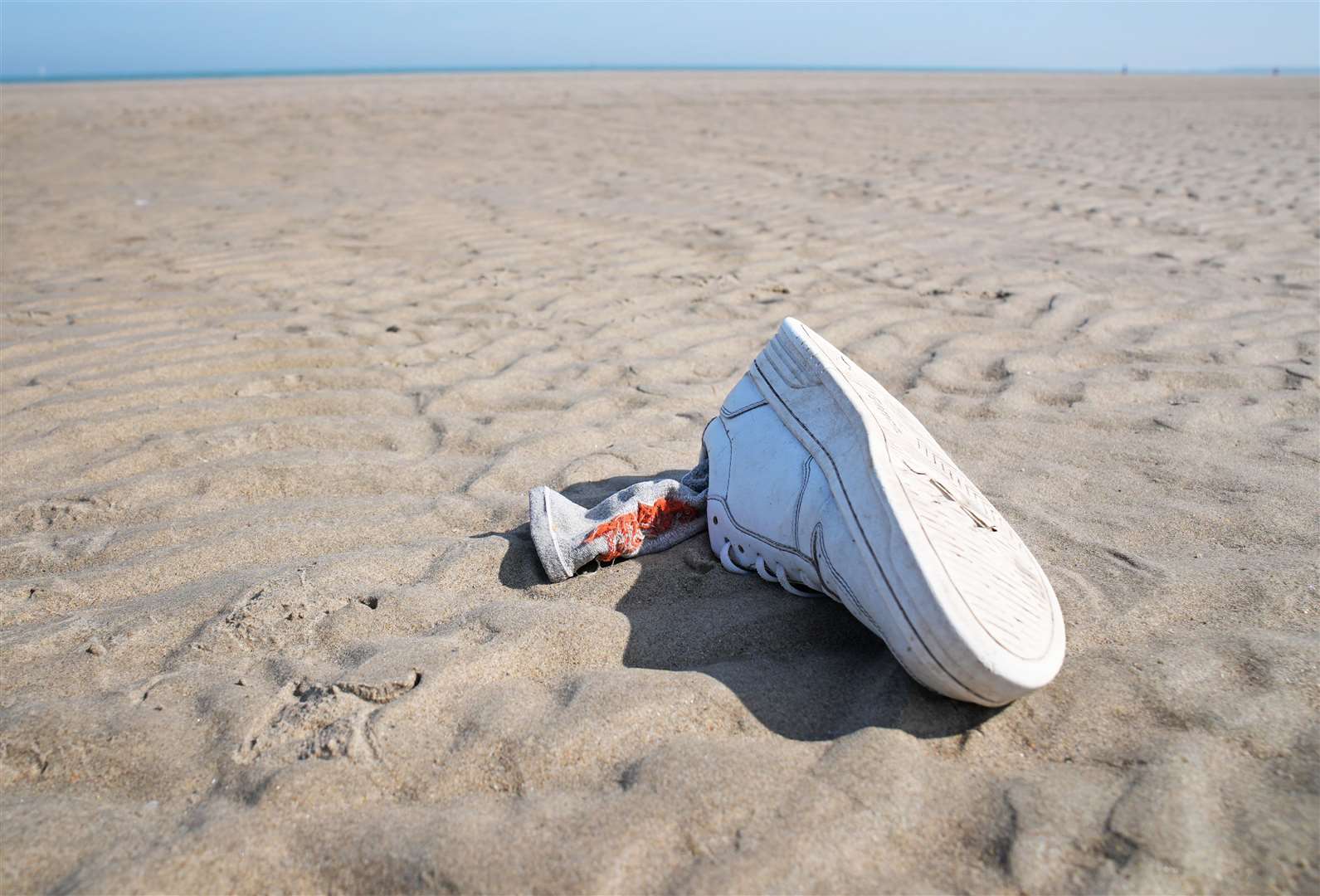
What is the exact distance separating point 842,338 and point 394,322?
67.1 inches

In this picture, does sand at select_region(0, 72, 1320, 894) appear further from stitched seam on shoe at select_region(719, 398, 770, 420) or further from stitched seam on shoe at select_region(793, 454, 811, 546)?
stitched seam on shoe at select_region(719, 398, 770, 420)

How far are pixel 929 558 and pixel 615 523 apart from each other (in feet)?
2.39

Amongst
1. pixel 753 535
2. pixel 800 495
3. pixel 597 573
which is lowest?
pixel 597 573

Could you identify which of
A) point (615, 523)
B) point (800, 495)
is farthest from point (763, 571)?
point (615, 523)

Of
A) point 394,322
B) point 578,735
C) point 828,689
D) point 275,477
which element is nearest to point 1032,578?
point 828,689

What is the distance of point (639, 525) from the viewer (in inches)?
78.4

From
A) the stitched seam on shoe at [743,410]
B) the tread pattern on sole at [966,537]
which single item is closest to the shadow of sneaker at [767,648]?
the tread pattern on sole at [966,537]

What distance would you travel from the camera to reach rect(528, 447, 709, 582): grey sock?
191 cm

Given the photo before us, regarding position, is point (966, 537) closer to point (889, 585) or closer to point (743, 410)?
point (889, 585)

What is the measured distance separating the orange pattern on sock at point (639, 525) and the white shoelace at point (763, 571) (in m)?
0.15

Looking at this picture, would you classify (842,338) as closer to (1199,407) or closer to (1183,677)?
(1199,407)

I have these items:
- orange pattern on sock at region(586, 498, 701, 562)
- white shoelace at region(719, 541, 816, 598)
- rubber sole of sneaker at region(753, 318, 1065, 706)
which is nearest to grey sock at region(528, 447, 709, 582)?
orange pattern on sock at region(586, 498, 701, 562)

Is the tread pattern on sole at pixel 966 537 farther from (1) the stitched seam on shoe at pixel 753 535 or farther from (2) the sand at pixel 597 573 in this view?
(1) the stitched seam on shoe at pixel 753 535

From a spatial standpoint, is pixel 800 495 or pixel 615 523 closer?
pixel 800 495
